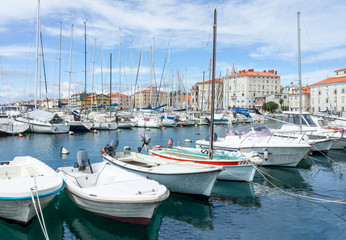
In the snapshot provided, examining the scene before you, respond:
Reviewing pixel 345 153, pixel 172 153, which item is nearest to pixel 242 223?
pixel 172 153

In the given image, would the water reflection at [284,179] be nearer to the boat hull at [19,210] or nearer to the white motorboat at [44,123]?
the boat hull at [19,210]

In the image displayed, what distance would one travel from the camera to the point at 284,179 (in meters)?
17.3

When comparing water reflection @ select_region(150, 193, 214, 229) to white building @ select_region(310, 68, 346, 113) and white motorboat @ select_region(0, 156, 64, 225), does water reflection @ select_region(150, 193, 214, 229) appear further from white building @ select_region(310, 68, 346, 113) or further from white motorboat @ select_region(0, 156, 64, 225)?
white building @ select_region(310, 68, 346, 113)

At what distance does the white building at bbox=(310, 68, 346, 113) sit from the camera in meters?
94.4

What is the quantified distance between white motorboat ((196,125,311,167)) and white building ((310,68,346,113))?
82438 millimetres

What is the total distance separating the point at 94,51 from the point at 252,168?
5030 centimetres

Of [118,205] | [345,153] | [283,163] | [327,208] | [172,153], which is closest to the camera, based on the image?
[118,205]

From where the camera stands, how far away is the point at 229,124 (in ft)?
221

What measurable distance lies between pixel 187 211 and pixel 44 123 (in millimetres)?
35105

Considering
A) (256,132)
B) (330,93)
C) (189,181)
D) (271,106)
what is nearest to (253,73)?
(271,106)

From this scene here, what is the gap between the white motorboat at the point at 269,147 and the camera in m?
19.5

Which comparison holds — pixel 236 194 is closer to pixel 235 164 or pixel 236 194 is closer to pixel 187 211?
pixel 235 164

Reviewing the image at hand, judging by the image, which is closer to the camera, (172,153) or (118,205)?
(118,205)

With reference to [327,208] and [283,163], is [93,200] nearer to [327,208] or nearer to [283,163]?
[327,208]
